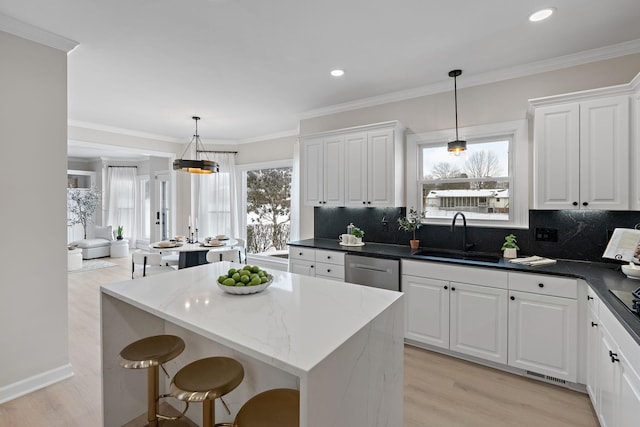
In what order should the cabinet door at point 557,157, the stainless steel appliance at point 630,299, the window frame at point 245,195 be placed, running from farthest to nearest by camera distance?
1. the window frame at point 245,195
2. the cabinet door at point 557,157
3. the stainless steel appliance at point 630,299

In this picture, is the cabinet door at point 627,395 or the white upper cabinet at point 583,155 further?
the white upper cabinet at point 583,155

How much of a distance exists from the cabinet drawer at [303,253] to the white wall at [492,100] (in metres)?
1.75

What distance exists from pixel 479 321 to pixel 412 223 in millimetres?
1226

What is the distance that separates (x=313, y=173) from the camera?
4.17 meters

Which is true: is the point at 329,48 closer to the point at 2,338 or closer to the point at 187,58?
the point at 187,58

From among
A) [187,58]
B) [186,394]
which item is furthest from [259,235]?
[186,394]

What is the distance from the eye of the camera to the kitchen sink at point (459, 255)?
2.99m

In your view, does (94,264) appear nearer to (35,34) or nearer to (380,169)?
(35,34)

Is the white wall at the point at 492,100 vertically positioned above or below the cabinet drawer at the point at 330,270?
above

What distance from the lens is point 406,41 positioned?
257 centimetres

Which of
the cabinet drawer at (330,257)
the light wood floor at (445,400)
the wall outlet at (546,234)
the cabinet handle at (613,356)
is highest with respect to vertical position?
the wall outlet at (546,234)

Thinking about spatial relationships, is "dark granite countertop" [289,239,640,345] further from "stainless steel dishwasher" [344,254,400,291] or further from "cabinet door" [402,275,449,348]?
"cabinet door" [402,275,449,348]

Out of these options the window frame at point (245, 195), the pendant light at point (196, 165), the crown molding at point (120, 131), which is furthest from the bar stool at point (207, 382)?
the crown molding at point (120, 131)

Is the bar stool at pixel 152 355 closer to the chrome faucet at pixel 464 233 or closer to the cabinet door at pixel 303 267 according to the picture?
the cabinet door at pixel 303 267
